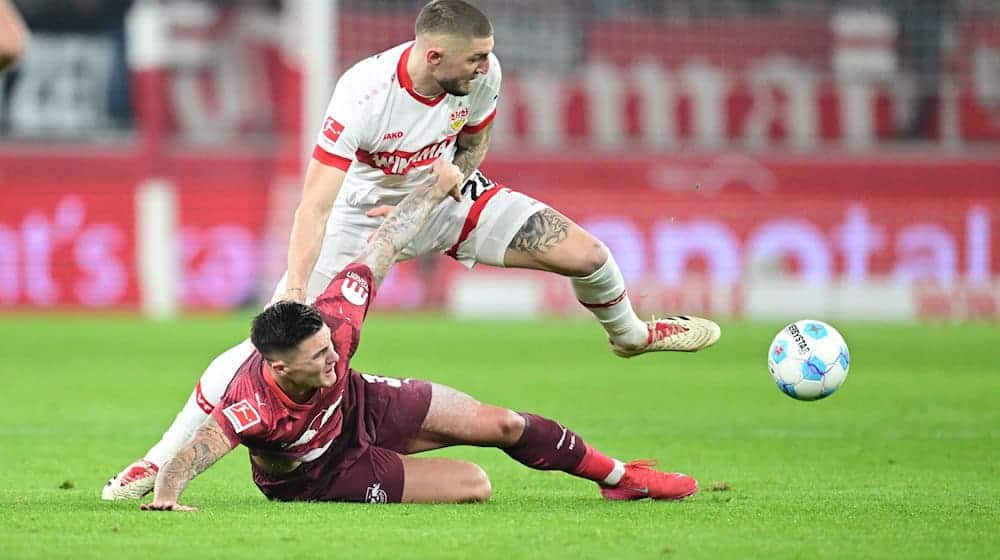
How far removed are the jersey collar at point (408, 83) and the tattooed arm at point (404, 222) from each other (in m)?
0.68

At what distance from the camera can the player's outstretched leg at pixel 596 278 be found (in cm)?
808

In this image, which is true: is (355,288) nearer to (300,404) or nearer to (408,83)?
(300,404)

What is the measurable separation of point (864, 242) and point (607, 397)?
11091 millimetres

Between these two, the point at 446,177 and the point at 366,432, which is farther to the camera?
the point at 446,177

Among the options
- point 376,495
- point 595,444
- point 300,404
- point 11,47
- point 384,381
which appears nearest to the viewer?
point 11,47

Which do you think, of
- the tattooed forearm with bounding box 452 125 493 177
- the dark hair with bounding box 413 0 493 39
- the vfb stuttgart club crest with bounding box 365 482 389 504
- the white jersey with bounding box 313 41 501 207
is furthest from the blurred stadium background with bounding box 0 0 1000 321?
the vfb stuttgart club crest with bounding box 365 482 389 504

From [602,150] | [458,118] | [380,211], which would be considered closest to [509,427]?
[380,211]

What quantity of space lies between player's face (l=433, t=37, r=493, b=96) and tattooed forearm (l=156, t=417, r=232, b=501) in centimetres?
211

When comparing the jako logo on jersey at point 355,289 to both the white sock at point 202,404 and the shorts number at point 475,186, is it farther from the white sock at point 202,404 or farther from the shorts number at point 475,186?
the shorts number at point 475,186

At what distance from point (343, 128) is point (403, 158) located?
46cm

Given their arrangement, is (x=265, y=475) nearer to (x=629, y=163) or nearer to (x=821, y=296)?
(x=821, y=296)

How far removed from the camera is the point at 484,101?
8.16 metres

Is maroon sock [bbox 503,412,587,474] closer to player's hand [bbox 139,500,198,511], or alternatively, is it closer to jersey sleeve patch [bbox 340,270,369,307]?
jersey sleeve patch [bbox 340,270,369,307]

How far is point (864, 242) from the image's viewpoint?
23.0 metres
